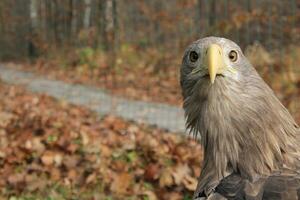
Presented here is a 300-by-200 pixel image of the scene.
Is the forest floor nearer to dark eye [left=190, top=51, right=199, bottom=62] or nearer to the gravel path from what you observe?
the gravel path

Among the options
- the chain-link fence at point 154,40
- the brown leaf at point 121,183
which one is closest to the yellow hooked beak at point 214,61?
the brown leaf at point 121,183

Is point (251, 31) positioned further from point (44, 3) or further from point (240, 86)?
point (44, 3)

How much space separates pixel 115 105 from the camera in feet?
39.1

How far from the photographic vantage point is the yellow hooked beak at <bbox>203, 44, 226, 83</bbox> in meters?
3.23

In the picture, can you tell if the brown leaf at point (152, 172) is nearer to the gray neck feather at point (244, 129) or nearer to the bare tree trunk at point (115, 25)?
the gray neck feather at point (244, 129)

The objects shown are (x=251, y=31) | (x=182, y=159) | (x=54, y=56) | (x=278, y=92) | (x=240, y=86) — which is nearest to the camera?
(x=240, y=86)

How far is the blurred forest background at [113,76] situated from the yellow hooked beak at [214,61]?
2608mm

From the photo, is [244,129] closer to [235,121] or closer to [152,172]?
[235,121]

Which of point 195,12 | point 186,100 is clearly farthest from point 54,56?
point 186,100

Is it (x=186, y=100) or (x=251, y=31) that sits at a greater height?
(x=186, y=100)

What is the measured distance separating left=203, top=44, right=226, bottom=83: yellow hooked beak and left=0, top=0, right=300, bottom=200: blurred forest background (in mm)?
2608

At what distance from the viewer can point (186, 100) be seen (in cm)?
371

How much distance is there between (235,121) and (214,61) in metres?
0.42

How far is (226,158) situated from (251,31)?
1417 centimetres
